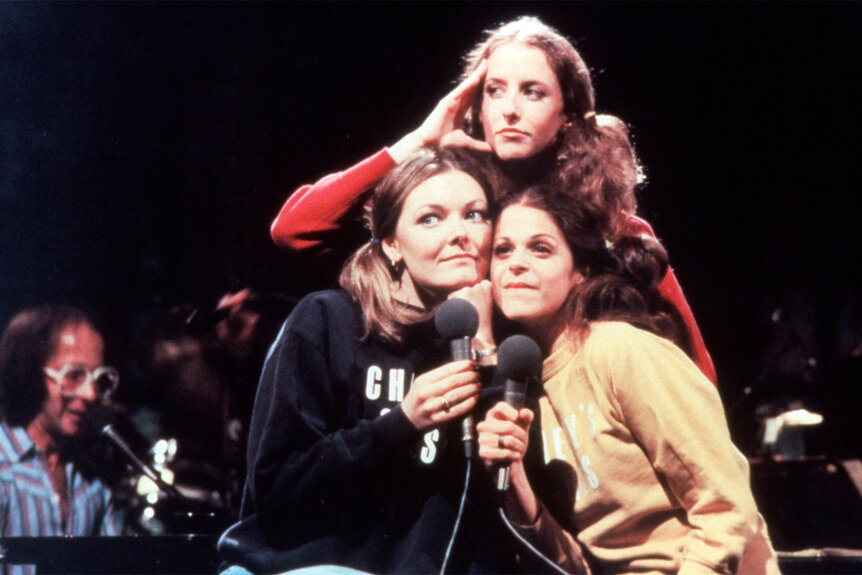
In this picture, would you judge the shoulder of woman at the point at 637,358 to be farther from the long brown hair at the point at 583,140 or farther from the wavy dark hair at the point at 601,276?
the long brown hair at the point at 583,140

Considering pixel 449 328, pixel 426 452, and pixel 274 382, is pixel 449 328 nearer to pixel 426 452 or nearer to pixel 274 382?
pixel 426 452

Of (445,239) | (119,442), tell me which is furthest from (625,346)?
(119,442)

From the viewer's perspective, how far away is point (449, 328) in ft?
7.35

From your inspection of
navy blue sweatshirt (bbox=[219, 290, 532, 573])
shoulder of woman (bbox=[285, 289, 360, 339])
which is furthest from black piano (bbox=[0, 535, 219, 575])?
shoulder of woman (bbox=[285, 289, 360, 339])

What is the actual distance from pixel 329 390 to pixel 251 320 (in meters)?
0.47

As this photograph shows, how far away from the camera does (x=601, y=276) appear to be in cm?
247

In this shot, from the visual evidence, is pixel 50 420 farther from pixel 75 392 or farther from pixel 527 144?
pixel 527 144

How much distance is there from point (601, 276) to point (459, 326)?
1.53 feet

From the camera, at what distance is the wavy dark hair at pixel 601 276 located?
2.44m

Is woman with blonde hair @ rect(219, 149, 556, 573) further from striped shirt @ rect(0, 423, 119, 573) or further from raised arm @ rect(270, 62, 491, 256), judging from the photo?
striped shirt @ rect(0, 423, 119, 573)

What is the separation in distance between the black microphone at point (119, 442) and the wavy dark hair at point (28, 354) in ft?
0.59

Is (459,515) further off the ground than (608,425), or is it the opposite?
(608,425)

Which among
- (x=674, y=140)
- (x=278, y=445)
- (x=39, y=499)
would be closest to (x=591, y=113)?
(x=674, y=140)

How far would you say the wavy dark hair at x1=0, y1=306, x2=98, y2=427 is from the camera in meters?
2.75
